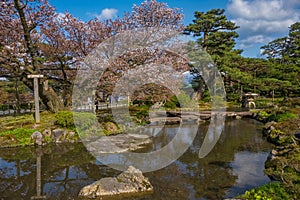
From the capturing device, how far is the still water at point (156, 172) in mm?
5209

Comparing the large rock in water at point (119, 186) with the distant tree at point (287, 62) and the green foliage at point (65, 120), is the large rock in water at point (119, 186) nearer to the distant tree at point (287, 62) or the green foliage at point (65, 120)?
the green foliage at point (65, 120)

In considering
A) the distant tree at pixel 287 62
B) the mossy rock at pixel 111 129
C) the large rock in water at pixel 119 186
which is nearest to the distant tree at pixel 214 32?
the distant tree at pixel 287 62

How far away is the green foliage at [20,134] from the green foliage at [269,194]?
8.74m

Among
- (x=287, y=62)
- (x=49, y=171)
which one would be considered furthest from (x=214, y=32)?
(x=49, y=171)

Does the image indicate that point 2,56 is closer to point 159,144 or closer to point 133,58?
point 133,58

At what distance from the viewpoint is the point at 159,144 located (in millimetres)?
10039

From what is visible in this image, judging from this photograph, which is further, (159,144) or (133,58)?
(133,58)

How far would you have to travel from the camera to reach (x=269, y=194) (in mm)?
4332

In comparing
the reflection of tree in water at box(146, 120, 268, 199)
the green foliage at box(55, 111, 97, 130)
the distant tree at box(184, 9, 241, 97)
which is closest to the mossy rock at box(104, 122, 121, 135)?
the green foliage at box(55, 111, 97, 130)

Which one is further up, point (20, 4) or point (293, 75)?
point (20, 4)

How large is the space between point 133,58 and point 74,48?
2.97 m

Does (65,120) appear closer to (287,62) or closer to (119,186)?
(119,186)

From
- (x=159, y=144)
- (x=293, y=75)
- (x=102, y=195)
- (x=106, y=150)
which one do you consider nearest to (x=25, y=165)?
(x=106, y=150)

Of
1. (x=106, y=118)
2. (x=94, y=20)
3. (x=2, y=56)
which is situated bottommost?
(x=106, y=118)
